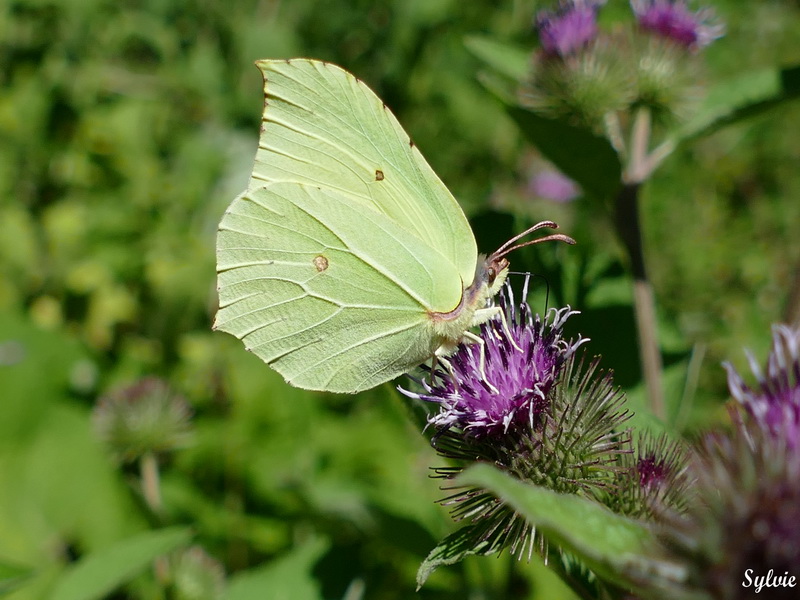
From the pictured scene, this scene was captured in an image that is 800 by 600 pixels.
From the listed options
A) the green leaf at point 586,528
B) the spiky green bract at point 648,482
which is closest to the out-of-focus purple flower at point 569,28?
the spiky green bract at point 648,482

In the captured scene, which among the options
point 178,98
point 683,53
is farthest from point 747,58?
point 178,98

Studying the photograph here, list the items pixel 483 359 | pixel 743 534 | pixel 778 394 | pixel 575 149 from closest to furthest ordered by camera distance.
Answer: pixel 743 534 < pixel 778 394 < pixel 483 359 < pixel 575 149

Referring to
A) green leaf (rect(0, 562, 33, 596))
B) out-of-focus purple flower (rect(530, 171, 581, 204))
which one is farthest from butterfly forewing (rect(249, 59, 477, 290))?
out-of-focus purple flower (rect(530, 171, 581, 204))

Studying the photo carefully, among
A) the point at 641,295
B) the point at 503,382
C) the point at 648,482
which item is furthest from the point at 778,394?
the point at 641,295

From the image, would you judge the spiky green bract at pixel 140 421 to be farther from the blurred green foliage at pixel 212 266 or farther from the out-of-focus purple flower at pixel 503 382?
the out-of-focus purple flower at pixel 503 382

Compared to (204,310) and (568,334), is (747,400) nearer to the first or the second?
(568,334)

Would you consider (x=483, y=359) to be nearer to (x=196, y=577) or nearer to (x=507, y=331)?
(x=507, y=331)

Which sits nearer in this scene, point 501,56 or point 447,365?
point 447,365
